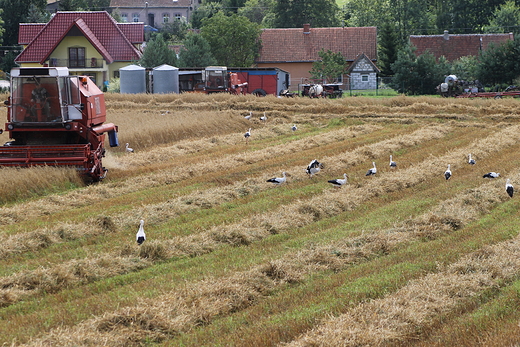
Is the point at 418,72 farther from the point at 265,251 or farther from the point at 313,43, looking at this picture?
the point at 265,251

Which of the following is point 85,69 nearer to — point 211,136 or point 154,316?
point 211,136

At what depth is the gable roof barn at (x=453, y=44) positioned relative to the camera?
3029 inches

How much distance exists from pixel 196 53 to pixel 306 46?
15957mm

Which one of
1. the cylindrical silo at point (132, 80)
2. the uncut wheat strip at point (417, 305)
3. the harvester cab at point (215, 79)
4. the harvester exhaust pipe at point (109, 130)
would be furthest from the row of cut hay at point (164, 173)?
the cylindrical silo at point (132, 80)

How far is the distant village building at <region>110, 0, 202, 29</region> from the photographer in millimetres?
131625

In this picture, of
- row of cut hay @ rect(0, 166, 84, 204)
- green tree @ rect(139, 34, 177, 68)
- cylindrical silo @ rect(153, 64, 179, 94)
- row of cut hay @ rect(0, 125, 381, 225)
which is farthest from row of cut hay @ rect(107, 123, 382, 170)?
green tree @ rect(139, 34, 177, 68)

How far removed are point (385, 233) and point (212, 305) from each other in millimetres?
4996

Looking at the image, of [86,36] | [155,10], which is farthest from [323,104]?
[155,10]

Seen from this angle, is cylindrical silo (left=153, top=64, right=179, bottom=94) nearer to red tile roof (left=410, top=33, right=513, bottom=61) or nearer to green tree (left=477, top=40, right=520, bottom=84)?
green tree (left=477, top=40, right=520, bottom=84)

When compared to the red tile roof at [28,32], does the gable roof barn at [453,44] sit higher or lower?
lower

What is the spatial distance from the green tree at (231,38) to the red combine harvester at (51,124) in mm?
57309

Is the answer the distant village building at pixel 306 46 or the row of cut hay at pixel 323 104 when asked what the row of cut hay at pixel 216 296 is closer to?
the row of cut hay at pixel 323 104

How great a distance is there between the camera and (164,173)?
70.4ft

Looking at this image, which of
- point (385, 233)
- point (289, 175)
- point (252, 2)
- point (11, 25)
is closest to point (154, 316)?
point (385, 233)
